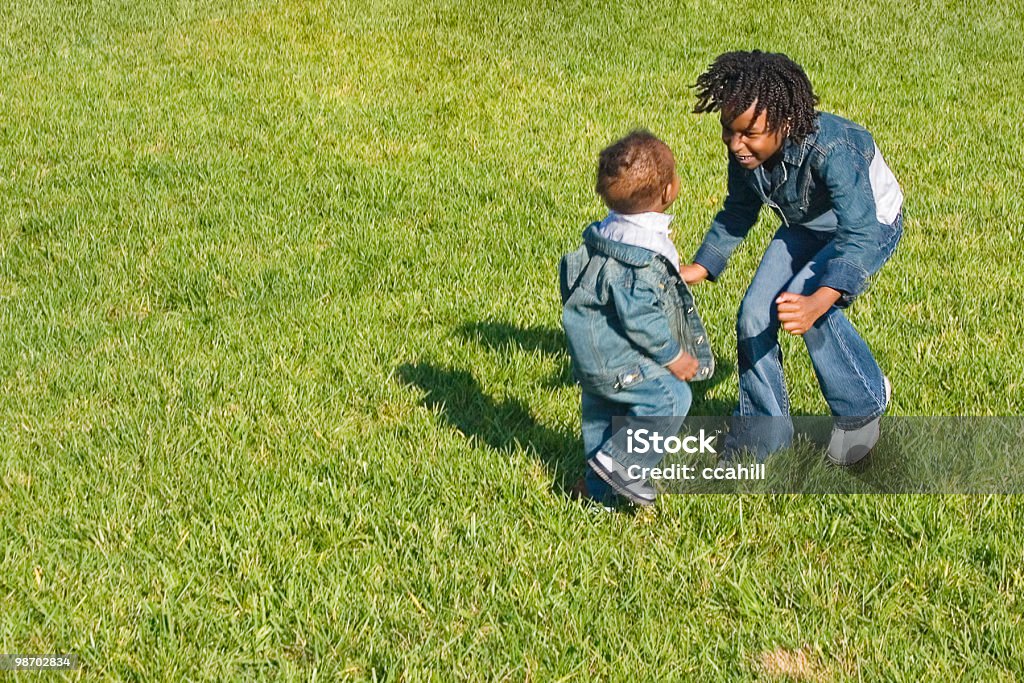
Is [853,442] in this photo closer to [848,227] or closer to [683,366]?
[848,227]

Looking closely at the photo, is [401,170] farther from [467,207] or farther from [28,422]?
[28,422]

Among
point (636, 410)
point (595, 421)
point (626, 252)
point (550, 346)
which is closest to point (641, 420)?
point (636, 410)

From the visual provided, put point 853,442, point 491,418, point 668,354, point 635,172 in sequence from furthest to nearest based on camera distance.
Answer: point 491,418, point 853,442, point 668,354, point 635,172

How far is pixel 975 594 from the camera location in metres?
3.79

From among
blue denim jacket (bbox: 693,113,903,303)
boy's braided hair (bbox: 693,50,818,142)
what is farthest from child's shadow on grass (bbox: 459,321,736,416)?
boy's braided hair (bbox: 693,50,818,142)

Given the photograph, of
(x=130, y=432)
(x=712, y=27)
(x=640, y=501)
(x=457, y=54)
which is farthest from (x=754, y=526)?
(x=712, y=27)

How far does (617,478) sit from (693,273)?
3.46 ft

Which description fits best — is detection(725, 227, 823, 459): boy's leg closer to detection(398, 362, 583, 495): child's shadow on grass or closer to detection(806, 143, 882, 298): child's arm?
detection(806, 143, 882, 298): child's arm

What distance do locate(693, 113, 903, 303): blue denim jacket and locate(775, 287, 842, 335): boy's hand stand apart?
5 centimetres

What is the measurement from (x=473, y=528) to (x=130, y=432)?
1764 millimetres

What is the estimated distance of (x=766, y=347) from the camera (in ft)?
14.7

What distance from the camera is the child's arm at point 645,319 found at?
3727 mm

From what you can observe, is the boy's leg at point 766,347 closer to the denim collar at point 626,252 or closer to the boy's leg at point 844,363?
the boy's leg at point 844,363

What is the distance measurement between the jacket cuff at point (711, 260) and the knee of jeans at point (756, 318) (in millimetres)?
335
